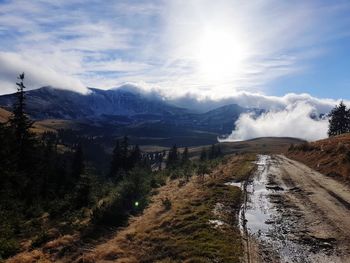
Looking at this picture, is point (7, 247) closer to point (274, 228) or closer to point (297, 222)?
point (274, 228)

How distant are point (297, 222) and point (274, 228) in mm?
1835

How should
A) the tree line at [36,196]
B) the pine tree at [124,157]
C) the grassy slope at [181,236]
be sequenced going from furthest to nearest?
1. the pine tree at [124,157]
2. the tree line at [36,196]
3. the grassy slope at [181,236]

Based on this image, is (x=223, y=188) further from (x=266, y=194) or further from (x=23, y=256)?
(x=23, y=256)

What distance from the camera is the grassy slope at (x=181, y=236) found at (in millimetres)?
17094

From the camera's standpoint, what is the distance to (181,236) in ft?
65.3

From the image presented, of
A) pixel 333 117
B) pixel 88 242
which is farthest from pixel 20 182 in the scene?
pixel 333 117

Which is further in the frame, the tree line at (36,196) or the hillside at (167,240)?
the tree line at (36,196)

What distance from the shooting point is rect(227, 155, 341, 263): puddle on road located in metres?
16.2

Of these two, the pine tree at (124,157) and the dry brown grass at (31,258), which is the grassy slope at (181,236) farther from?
the pine tree at (124,157)

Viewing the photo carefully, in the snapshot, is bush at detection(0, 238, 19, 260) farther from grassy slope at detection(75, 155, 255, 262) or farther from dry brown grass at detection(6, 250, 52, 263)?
grassy slope at detection(75, 155, 255, 262)

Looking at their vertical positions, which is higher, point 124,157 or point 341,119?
point 341,119

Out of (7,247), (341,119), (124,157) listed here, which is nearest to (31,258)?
(7,247)

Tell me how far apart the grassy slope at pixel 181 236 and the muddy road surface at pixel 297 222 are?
998mm

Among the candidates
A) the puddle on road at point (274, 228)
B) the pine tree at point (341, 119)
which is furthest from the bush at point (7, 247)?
the pine tree at point (341, 119)
